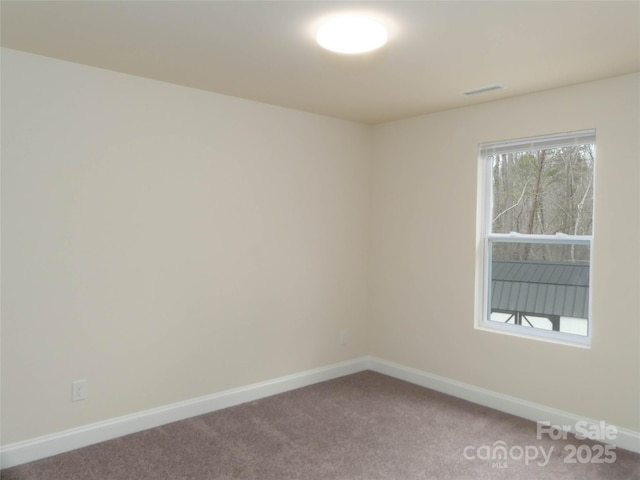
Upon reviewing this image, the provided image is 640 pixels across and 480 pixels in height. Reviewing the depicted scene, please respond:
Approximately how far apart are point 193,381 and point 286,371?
86cm

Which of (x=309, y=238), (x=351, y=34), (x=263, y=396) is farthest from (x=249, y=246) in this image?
(x=351, y=34)

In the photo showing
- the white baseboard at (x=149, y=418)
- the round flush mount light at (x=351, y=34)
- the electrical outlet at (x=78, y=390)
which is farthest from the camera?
the electrical outlet at (x=78, y=390)

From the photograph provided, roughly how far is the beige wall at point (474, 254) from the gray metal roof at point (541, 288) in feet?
0.62

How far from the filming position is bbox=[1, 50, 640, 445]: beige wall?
114 inches

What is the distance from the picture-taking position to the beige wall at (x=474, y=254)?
311 centimetres

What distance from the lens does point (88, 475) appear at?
2.69 meters

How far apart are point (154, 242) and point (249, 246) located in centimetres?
78

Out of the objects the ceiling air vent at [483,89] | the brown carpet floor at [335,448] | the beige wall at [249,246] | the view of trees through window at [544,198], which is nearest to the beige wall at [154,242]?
the beige wall at [249,246]

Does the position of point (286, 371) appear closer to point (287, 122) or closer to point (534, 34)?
point (287, 122)

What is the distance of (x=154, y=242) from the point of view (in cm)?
333

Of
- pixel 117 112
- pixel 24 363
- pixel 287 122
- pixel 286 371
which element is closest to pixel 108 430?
pixel 24 363

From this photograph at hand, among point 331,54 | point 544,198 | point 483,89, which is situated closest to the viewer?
point 331,54

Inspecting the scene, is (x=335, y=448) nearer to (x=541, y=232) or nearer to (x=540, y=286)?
(x=540, y=286)

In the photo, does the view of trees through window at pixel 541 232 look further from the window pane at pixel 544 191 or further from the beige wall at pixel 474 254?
the beige wall at pixel 474 254
